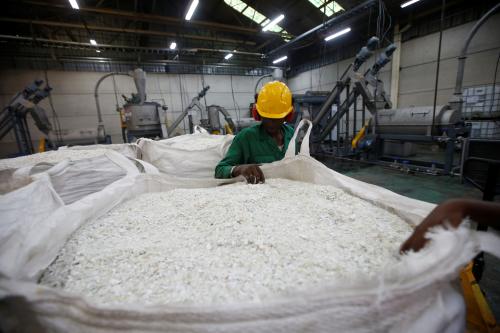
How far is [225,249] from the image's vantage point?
1.87 ft

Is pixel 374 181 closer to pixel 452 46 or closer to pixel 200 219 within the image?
pixel 200 219

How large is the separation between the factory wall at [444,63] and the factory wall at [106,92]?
4.85 meters

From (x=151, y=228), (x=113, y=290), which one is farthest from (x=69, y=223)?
(x=113, y=290)

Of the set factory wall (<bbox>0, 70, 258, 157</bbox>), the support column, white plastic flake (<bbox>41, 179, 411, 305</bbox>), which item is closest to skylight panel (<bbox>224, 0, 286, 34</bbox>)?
→ factory wall (<bbox>0, 70, 258, 157</bbox>)

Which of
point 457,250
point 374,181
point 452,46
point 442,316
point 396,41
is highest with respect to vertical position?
point 396,41

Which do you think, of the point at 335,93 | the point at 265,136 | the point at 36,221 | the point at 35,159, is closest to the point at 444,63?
the point at 335,93

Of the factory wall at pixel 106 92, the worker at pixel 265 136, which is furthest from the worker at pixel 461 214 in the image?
the factory wall at pixel 106 92

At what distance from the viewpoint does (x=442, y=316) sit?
0.37m

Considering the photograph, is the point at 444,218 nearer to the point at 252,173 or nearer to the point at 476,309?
the point at 476,309

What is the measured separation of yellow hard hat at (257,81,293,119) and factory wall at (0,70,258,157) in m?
7.22

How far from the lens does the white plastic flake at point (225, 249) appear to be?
0.44 metres

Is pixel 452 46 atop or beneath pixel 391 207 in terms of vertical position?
atop

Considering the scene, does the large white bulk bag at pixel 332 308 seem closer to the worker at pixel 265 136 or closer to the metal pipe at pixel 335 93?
the worker at pixel 265 136

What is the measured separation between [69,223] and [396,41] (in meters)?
7.27
